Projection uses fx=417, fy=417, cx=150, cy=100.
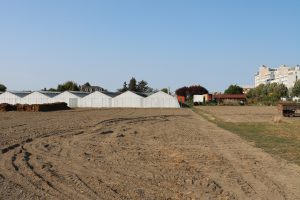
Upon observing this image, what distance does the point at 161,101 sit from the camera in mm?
87312

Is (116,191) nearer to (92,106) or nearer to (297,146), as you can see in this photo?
(297,146)

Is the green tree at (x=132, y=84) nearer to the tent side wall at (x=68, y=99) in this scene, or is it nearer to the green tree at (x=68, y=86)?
the green tree at (x=68, y=86)

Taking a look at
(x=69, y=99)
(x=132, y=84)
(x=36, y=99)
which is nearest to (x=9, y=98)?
→ (x=36, y=99)

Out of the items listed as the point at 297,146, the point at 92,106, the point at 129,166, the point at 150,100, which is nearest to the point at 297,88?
the point at 150,100

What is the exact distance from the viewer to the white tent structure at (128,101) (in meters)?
87.9

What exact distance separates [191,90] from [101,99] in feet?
298

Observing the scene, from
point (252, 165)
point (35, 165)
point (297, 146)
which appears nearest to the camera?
point (35, 165)

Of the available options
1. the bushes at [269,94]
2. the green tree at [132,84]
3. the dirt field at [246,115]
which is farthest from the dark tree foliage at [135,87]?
the dirt field at [246,115]

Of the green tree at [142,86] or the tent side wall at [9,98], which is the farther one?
the green tree at [142,86]

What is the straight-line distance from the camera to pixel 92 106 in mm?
89750

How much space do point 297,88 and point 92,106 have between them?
66801 mm

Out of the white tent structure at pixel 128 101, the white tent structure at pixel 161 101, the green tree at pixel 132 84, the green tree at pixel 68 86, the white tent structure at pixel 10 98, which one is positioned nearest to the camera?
the white tent structure at pixel 161 101

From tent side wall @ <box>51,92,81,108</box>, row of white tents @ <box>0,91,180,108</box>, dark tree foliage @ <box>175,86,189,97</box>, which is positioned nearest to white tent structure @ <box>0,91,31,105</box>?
row of white tents @ <box>0,91,180,108</box>

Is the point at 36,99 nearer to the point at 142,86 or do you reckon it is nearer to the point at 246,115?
the point at 246,115
